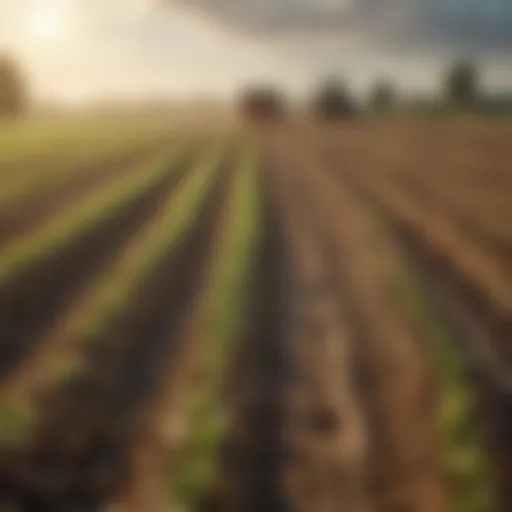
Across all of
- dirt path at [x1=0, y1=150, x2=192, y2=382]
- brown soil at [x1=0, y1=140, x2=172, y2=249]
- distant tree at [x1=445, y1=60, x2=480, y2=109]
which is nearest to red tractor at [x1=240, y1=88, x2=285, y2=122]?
distant tree at [x1=445, y1=60, x2=480, y2=109]

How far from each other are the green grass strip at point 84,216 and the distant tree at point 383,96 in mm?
1812

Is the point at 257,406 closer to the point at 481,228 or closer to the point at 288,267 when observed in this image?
the point at 288,267

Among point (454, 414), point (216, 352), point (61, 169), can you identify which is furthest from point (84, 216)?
point (454, 414)

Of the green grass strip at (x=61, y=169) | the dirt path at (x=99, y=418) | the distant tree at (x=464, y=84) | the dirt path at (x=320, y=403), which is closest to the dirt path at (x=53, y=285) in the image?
the dirt path at (x=99, y=418)

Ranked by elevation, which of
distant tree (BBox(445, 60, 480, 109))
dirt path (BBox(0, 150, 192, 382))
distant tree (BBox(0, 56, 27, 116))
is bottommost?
dirt path (BBox(0, 150, 192, 382))

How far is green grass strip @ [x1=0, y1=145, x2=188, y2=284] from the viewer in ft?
12.8

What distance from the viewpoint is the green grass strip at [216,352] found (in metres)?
2.47

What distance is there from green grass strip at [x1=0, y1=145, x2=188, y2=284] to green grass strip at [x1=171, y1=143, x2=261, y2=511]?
0.91 m

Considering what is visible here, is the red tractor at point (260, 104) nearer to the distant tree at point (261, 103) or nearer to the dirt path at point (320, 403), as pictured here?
the distant tree at point (261, 103)

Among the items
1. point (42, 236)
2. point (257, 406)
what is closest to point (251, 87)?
point (257, 406)

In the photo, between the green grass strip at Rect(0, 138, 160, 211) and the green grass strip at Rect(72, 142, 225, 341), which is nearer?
the green grass strip at Rect(72, 142, 225, 341)

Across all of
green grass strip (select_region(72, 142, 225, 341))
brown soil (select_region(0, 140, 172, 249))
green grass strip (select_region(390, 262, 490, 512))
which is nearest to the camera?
green grass strip (select_region(390, 262, 490, 512))

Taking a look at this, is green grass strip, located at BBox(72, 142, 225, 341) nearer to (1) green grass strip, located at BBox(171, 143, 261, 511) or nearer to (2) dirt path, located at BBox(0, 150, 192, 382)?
(2) dirt path, located at BBox(0, 150, 192, 382)

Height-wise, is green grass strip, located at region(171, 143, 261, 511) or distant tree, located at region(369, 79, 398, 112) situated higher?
distant tree, located at region(369, 79, 398, 112)
